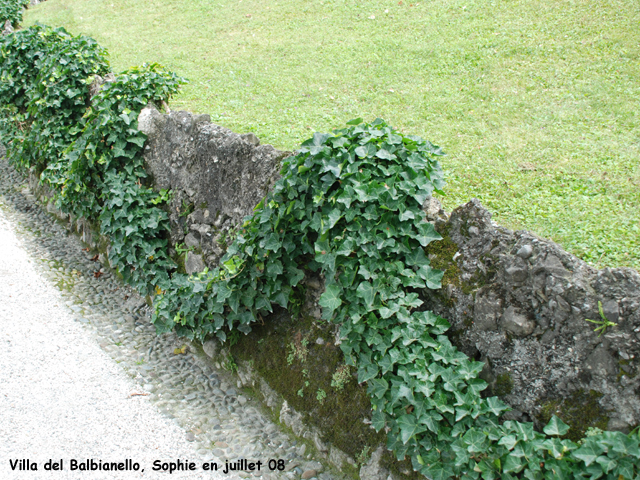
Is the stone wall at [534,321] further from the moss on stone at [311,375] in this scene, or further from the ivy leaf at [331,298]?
the ivy leaf at [331,298]

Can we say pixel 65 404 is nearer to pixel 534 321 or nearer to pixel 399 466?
pixel 399 466

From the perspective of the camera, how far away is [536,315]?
2.98 m

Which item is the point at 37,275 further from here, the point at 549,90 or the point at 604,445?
the point at 549,90

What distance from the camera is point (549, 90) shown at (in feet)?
20.3

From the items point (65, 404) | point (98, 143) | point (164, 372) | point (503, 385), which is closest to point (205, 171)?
point (98, 143)

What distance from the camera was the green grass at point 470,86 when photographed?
4.44 meters

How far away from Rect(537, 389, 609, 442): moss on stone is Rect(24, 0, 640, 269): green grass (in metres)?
1.15

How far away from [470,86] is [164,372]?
4958mm

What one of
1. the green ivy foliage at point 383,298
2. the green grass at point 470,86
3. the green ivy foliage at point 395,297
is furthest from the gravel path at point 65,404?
the green grass at point 470,86

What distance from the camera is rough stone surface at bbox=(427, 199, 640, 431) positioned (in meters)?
2.64

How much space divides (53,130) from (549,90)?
6.27 meters

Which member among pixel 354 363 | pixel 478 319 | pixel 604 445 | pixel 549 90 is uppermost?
pixel 549 90

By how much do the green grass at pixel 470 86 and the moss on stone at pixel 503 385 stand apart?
1.14m

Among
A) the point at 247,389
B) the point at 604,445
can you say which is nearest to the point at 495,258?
the point at 604,445
